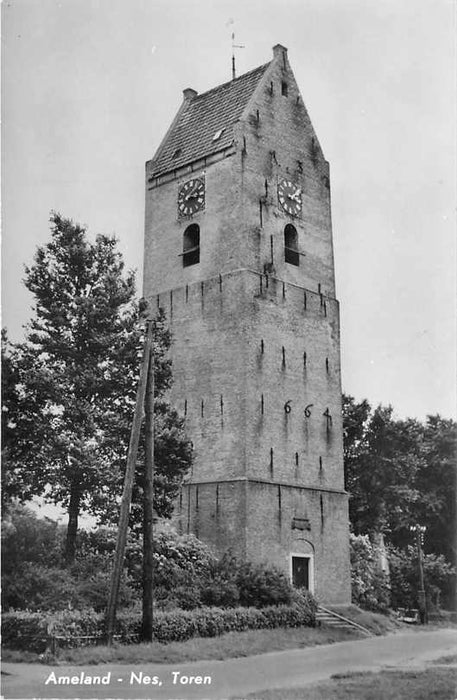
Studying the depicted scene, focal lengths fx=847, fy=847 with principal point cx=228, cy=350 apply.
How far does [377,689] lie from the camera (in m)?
15.3

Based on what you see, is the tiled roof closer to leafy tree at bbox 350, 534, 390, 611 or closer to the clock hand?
the clock hand

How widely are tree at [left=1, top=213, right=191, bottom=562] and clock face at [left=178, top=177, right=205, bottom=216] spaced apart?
8.47 metres

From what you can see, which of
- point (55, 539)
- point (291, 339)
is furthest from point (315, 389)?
point (55, 539)

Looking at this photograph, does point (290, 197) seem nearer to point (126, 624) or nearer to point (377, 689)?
point (126, 624)

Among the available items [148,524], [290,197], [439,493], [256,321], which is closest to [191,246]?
[290,197]

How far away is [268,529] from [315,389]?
6034mm

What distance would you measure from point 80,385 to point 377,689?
478 inches

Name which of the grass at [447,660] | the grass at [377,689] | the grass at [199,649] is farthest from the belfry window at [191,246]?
the grass at [377,689]

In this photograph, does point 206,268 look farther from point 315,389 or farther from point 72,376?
point 72,376

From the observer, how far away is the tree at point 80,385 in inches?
904

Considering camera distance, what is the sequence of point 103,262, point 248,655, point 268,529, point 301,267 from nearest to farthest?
point 248,655 → point 103,262 → point 268,529 → point 301,267

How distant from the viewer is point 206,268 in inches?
1275

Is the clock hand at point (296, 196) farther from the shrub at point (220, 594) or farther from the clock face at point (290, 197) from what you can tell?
the shrub at point (220, 594)

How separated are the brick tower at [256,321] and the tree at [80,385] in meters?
4.15
